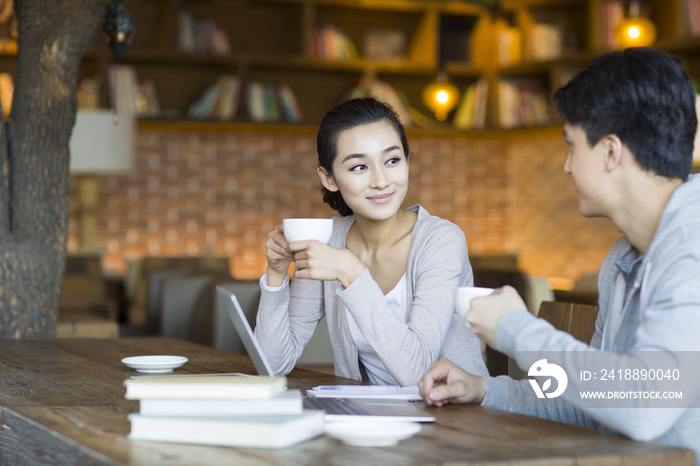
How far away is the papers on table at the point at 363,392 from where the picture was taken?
1.25 metres

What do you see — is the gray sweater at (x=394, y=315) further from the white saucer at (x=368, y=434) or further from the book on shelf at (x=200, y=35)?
the book on shelf at (x=200, y=35)

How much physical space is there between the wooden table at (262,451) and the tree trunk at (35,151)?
931mm

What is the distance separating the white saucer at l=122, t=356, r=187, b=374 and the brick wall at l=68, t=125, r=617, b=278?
362 centimetres

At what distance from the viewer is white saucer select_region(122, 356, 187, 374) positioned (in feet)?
5.09

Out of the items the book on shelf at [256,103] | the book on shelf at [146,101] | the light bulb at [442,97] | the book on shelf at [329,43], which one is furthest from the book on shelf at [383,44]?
the book on shelf at [146,101]

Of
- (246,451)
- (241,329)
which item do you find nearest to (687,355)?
(246,451)

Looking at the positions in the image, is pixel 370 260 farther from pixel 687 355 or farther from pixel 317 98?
pixel 317 98

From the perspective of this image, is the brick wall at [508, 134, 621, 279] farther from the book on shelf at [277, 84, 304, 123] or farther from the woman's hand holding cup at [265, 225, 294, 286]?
the woman's hand holding cup at [265, 225, 294, 286]

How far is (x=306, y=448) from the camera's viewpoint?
0.91 metres

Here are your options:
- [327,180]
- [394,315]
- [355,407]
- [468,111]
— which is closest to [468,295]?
[355,407]

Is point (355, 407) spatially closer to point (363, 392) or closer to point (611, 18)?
point (363, 392)

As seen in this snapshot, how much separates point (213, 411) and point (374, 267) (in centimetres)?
88

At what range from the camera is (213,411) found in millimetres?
948

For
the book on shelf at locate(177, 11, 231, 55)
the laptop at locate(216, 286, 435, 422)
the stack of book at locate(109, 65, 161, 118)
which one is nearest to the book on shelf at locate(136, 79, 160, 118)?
the stack of book at locate(109, 65, 161, 118)
